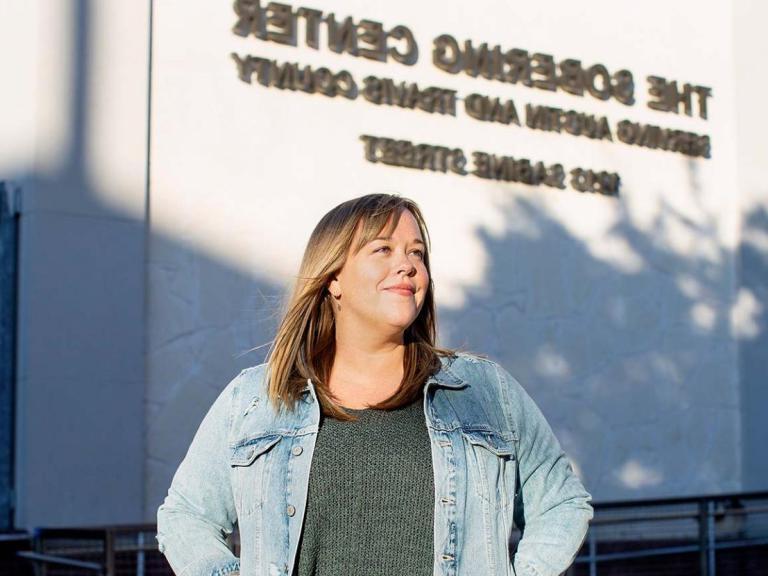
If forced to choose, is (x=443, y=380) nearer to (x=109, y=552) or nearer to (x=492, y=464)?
(x=492, y=464)

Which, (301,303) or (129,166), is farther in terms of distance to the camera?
(129,166)

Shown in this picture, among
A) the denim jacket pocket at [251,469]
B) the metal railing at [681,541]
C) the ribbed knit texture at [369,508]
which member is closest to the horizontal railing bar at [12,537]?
the metal railing at [681,541]

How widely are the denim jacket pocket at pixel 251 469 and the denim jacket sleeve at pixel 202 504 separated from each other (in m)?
0.06

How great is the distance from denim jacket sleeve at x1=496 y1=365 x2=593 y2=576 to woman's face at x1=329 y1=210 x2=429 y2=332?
29 centimetres

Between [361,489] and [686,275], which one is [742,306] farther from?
[361,489]

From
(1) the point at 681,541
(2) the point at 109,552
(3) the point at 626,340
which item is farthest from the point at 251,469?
(3) the point at 626,340

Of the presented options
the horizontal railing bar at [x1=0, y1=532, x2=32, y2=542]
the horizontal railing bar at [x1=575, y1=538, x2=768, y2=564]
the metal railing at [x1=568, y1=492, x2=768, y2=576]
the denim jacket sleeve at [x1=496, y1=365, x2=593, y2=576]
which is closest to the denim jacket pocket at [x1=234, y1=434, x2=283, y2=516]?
the denim jacket sleeve at [x1=496, y1=365, x2=593, y2=576]

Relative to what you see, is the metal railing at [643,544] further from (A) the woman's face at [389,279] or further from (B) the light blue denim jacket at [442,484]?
(A) the woman's face at [389,279]

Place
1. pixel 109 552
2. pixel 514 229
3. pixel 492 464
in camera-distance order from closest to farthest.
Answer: pixel 492 464 → pixel 109 552 → pixel 514 229

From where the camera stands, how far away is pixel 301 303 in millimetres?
3223

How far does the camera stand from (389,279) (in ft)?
10.1

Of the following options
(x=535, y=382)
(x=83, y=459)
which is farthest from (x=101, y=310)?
(x=535, y=382)

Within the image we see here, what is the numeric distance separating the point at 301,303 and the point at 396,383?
29 centimetres

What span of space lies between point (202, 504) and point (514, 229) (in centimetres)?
687
